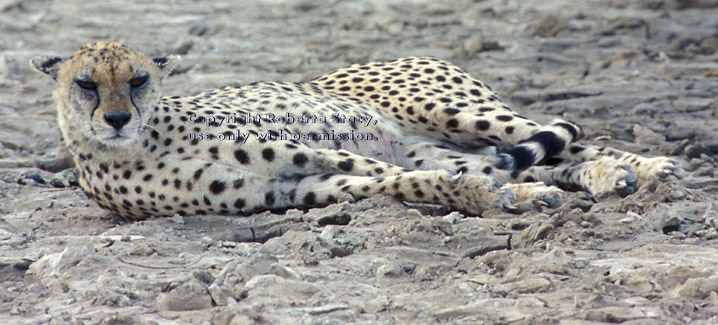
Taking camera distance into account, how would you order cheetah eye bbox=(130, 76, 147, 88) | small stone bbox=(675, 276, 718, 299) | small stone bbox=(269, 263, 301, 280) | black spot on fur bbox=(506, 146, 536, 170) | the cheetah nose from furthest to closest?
1. black spot on fur bbox=(506, 146, 536, 170)
2. cheetah eye bbox=(130, 76, 147, 88)
3. the cheetah nose
4. small stone bbox=(269, 263, 301, 280)
5. small stone bbox=(675, 276, 718, 299)

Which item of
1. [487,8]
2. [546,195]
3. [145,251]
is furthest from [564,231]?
[487,8]

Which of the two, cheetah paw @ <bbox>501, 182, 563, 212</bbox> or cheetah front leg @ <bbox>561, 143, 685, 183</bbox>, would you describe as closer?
cheetah paw @ <bbox>501, 182, 563, 212</bbox>

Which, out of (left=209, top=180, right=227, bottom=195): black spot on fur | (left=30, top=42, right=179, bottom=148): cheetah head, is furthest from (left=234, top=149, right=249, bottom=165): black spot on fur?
(left=30, top=42, right=179, bottom=148): cheetah head

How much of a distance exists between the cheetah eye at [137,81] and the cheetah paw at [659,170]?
2295 mm

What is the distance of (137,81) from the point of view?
3.68 m

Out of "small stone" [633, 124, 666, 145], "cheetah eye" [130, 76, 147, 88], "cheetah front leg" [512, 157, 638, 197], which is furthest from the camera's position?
"small stone" [633, 124, 666, 145]

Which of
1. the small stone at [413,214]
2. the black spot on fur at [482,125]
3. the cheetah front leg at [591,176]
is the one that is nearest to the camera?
the small stone at [413,214]

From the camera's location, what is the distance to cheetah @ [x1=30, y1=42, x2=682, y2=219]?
3604mm

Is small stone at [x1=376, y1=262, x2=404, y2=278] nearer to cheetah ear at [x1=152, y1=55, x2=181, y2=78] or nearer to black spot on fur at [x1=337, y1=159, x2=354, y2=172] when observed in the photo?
black spot on fur at [x1=337, y1=159, x2=354, y2=172]

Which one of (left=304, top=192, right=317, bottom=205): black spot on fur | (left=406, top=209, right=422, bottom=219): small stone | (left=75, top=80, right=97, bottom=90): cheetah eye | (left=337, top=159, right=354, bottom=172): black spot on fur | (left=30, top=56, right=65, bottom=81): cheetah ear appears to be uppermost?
(left=30, top=56, right=65, bottom=81): cheetah ear

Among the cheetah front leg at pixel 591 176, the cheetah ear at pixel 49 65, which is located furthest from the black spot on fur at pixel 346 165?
the cheetah ear at pixel 49 65

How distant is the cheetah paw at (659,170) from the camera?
12.6ft

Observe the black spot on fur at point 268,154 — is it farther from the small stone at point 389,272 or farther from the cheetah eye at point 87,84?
the small stone at point 389,272

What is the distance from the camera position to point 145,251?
3.03 m
